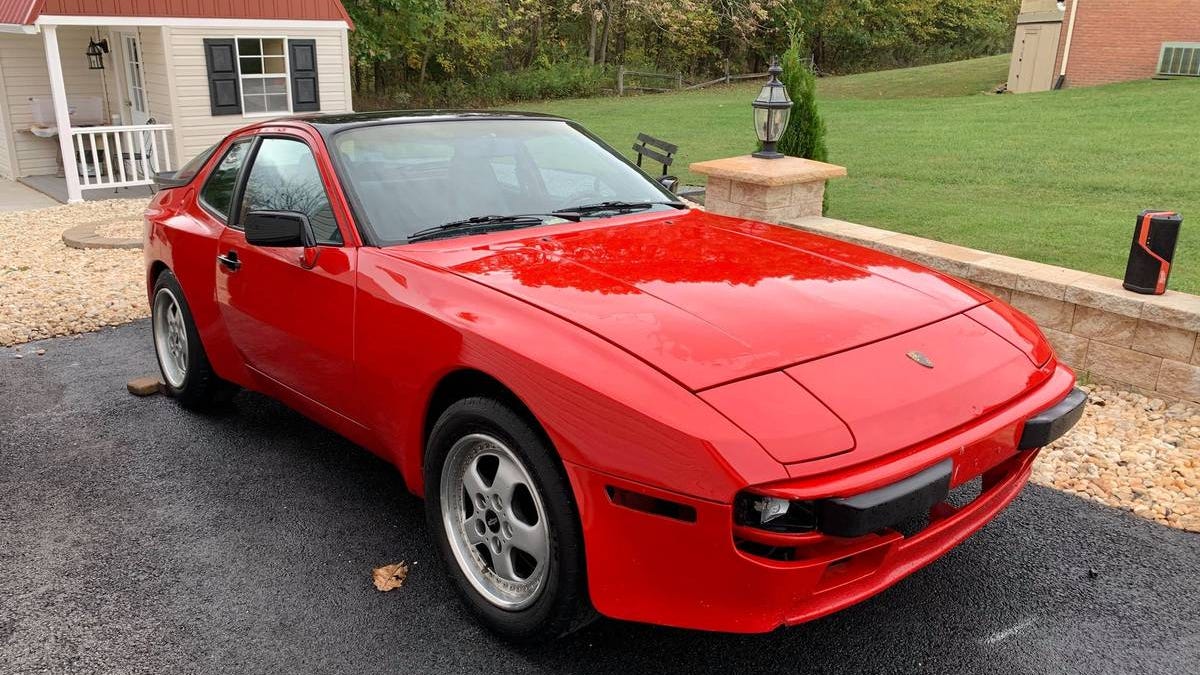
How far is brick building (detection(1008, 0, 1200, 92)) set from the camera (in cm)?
2039

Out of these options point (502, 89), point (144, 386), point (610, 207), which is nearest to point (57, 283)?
point (144, 386)

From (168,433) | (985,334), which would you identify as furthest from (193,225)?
(985,334)

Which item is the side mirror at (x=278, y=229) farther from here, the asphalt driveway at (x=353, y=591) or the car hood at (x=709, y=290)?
the asphalt driveway at (x=353, y=591)

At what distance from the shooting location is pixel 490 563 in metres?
3.01

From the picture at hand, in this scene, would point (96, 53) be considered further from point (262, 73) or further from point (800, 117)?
point (800, 117)

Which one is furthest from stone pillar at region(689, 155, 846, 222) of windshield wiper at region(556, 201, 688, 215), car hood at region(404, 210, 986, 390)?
car hood at region(404, 210, 986, 390)

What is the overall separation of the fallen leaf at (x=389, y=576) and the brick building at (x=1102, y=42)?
22.6m

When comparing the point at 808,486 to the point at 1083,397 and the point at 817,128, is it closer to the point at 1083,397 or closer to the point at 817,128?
the point at 1083,397

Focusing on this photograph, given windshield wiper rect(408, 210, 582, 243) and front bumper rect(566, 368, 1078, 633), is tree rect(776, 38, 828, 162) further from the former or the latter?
front bumper rect(566, 368, 1078, 633)

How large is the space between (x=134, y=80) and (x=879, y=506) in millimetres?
16658

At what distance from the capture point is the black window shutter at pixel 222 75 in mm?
14406

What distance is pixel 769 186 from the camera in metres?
6.91

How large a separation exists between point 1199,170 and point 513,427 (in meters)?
11.5

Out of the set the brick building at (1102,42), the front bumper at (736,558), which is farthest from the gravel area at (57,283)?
the brick building at (1102,42)
